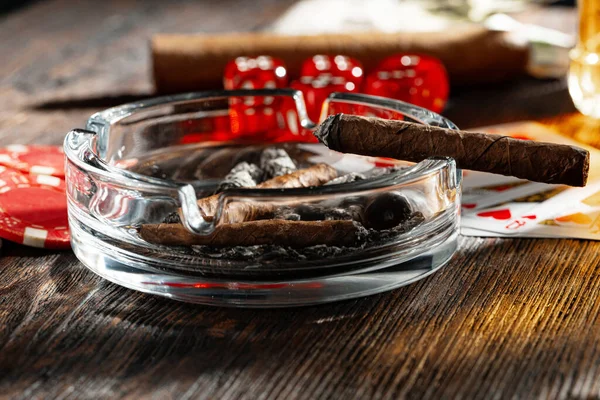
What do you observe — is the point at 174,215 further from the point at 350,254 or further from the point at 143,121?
the point at 143,121

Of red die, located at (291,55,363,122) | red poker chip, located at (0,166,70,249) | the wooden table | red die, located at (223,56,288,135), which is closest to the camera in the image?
the wooden table

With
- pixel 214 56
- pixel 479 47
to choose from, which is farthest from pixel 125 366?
pixel 479 47

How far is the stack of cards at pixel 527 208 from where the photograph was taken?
108cm

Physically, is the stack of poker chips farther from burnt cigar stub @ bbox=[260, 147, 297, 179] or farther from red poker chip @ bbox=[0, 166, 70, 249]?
burnt cigar stub @ bbox=[260, 147, 297, 179]

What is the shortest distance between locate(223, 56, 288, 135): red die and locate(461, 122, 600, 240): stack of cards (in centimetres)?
34

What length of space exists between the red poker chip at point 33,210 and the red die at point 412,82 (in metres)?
0.70

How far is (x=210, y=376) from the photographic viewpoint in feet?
2.45

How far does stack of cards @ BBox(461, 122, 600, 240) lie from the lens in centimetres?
108

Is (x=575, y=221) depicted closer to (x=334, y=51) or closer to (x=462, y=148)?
(x=462, y=148)

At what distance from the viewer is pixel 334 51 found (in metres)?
1.83

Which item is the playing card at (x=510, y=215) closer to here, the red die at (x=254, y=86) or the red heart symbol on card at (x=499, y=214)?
the red heart symbol on card at (x=499, y=214)

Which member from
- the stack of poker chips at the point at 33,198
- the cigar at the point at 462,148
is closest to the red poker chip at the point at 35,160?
the stack of poker chips at the point at 33,198

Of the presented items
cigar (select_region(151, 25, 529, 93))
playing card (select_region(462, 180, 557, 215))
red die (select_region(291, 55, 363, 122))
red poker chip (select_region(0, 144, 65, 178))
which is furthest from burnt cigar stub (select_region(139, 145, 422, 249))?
cigar (select_region(151, 25, 529, 93))

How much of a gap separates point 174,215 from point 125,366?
0.72ft
